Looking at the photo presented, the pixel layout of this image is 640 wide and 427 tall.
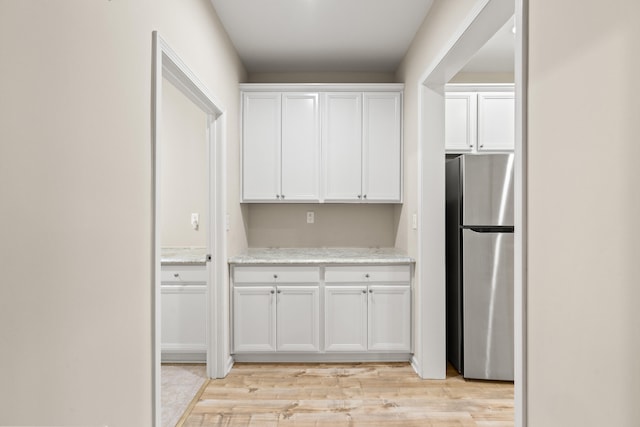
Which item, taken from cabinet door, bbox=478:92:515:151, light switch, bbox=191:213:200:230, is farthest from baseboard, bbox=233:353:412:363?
cabinet door, bbox=478:92:515:151

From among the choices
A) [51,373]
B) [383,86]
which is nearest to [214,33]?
[383,86]

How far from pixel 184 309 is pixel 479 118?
3.14 m

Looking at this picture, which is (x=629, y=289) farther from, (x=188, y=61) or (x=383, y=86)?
(x=383, y=86)

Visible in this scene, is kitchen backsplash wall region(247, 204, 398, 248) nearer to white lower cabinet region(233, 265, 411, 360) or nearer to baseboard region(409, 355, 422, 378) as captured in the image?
white lower cabinet region(233, 265, 411, 360)

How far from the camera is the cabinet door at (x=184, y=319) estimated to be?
3.26 metres

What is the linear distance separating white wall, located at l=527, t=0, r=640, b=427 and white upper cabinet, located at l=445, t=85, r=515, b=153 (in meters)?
2.27

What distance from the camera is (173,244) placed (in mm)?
3820

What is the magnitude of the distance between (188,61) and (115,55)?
86cm

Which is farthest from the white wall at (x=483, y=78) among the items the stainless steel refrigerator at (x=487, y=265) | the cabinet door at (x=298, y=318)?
the cabinet door at (x=298, y=318)

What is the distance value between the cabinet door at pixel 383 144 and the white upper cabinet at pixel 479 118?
1.56ft

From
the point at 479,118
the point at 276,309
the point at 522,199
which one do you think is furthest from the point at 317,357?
the point at 479,118

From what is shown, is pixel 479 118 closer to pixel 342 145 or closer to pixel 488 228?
pixel 488 228

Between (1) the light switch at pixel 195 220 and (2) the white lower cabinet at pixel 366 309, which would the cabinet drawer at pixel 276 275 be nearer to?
(2) the white lower cabinet at pixel 366 309

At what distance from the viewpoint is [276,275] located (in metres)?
3.34
